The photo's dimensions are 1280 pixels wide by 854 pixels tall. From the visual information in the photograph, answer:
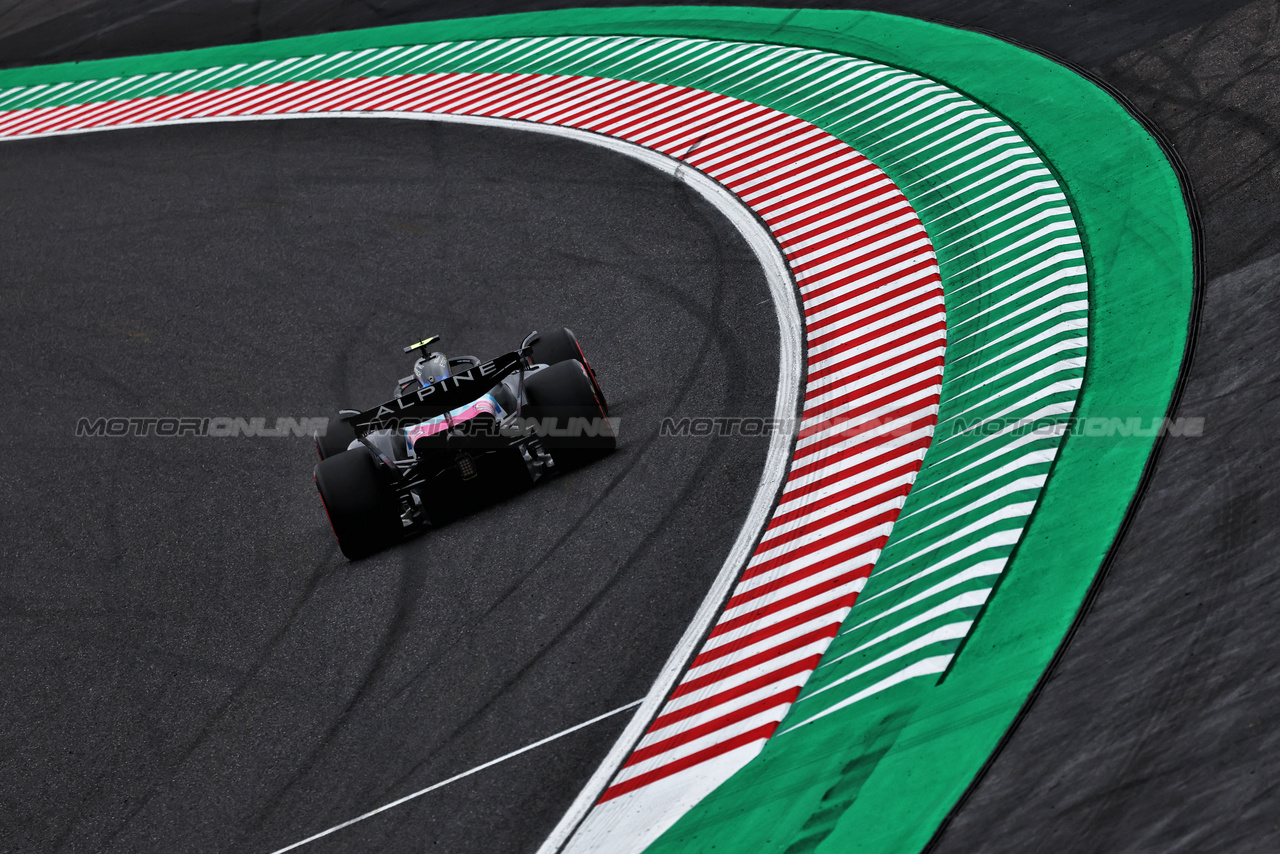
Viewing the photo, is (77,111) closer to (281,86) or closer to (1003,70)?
(281,86)

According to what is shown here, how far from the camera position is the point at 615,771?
390 inches

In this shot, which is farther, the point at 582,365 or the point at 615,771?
the point at 582,365

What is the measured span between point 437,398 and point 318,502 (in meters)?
2.10

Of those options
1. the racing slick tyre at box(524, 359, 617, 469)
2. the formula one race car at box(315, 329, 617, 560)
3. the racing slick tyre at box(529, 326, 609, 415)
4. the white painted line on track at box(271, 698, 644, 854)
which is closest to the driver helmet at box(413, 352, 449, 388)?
the formula one race car at box(315, 329, 617, 560)

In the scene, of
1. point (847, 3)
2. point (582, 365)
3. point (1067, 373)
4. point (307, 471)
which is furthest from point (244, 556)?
point (847, 3)

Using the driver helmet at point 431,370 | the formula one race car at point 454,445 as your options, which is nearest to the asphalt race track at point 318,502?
the formula one race car at point 454,445

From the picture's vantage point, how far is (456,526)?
12.6 metres

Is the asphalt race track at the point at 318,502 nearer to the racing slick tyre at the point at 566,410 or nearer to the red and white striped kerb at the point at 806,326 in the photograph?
→ the racing slick tyre at the point at 566,410

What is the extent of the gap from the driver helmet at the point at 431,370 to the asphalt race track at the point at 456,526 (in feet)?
5.10

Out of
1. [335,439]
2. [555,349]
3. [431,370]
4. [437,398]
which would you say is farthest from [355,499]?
[555,349]

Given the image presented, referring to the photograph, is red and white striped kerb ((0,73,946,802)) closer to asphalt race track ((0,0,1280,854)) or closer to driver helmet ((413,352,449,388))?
asphalt race track ((0,0,1280,854))

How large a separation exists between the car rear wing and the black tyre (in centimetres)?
33

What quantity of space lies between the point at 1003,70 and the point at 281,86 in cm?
1315

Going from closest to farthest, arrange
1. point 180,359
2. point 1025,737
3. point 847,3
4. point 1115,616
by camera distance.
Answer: point 1025,737
point 1115,616
point 180,359
point 847,3
